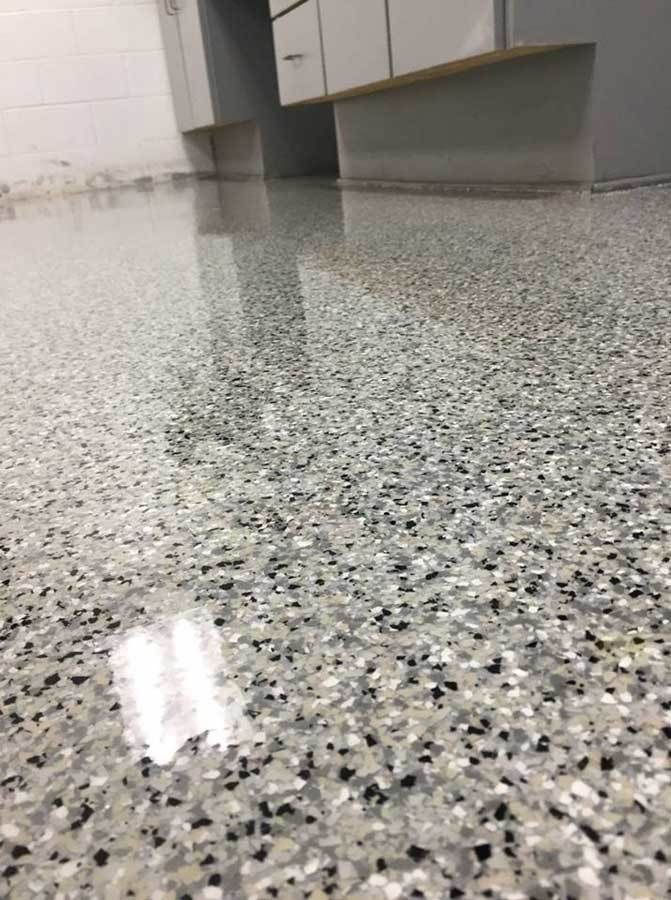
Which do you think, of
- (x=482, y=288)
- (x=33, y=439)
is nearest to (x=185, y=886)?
(x=33, y=439)

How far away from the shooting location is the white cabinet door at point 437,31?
1.53m

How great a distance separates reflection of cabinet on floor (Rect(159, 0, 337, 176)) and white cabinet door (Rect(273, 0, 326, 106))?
0.97 meters

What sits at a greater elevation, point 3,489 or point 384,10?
point 384,10

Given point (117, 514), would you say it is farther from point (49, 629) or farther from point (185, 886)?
point (185, 886)

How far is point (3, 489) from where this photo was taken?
1.65ft

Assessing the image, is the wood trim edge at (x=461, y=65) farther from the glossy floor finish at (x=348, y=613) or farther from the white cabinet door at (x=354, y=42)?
the glossy floor finish at (x=348, y=613)

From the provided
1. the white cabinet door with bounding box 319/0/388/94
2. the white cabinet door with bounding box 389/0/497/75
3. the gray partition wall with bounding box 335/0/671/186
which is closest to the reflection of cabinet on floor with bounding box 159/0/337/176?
the white cabinet door with bounding box 319/0/388/94

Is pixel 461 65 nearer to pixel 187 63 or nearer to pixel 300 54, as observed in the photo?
pixel 300 54

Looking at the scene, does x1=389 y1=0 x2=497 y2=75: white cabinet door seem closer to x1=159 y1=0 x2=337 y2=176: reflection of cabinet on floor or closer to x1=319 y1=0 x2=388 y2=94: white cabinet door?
x1=319 y1=0 x2=388 y2=94: white cabinet door

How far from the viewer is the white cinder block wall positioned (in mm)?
4645

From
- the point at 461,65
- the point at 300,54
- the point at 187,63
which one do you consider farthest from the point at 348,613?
the point at 187,63

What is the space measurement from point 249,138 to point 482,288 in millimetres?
3564

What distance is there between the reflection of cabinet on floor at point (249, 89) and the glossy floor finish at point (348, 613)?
3414 millimetres

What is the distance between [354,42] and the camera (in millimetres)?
2178
